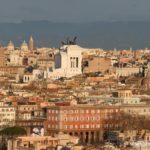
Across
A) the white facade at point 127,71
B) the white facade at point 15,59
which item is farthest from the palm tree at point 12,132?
the white facade at point 15,59

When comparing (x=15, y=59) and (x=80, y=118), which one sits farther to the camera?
(x=15, y=59)

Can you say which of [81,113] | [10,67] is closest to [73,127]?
[81,113]

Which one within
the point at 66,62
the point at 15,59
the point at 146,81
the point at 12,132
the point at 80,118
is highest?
the point at 15,59

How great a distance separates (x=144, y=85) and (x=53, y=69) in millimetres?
14119

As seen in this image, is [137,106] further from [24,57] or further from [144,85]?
[24,57]

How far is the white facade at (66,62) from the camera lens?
349 feet

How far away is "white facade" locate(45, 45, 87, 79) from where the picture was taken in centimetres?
10644

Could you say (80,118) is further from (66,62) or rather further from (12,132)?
(66,62)

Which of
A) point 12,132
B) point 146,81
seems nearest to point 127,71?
point 146,81

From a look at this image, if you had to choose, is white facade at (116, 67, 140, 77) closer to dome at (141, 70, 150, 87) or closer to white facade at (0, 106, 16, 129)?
dome at (141, 70, 150, 87)

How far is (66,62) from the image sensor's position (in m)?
107

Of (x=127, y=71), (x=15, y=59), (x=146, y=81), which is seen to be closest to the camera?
(x=146, y=81)

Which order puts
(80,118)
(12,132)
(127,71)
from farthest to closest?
(127,71)
(80,118)
(12,132)

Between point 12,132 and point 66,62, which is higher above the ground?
point 66,62
